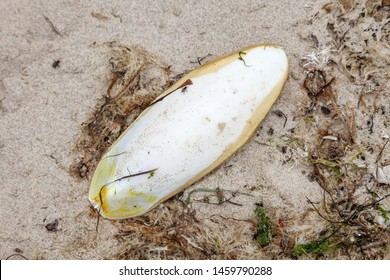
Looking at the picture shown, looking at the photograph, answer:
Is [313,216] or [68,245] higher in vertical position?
[313,216]

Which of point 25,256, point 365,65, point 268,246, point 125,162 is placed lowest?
point 25,256

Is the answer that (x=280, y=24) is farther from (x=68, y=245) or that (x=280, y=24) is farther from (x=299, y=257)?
(x=68, y=245)
